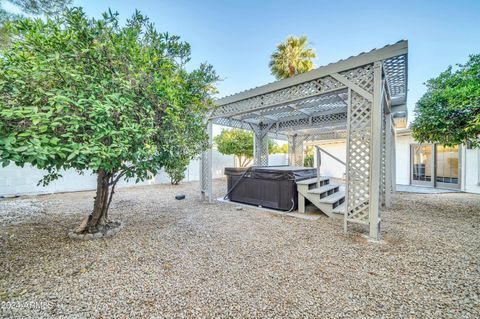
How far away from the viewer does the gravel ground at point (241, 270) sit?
1.66 metres

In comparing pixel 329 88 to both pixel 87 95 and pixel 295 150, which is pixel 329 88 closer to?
pixel 87 95

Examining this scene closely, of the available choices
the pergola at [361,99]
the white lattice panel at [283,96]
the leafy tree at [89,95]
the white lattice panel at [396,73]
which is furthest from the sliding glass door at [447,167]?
the leafy tree at [89,95]

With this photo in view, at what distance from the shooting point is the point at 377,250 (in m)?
2.74

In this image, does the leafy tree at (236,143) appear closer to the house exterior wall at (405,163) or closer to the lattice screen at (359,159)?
the house exterior wall at (405,163)

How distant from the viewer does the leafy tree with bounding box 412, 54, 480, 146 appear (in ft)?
12.3

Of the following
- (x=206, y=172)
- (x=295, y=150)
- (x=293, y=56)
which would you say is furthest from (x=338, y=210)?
(x=293, y=56)

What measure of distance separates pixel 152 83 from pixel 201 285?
2.48 m

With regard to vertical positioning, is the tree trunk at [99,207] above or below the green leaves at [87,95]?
below

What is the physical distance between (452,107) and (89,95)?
619 centimetres

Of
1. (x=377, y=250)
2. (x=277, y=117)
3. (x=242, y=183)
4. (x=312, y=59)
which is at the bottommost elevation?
(x=377, y=250)

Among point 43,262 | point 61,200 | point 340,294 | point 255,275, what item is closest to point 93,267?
point 43,262

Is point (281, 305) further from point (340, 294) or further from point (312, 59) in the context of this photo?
point (312, 59)

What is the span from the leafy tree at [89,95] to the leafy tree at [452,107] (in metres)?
5.04

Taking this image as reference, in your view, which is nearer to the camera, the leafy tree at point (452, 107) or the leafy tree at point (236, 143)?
the leafy tree at point (452, 107)
